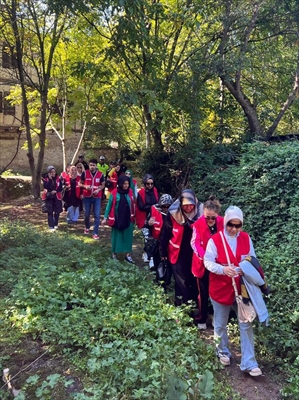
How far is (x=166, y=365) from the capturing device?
3.57 meters

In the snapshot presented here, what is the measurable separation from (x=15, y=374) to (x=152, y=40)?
845 cm

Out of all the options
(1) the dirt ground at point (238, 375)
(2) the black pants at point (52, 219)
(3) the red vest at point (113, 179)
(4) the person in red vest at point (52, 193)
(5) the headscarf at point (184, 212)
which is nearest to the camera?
(1) the dirt ground at point (238, 375)

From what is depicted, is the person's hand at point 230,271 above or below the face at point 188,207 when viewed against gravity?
below

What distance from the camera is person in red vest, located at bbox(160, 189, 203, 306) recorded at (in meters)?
5.14

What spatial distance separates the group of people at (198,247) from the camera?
3973 mm

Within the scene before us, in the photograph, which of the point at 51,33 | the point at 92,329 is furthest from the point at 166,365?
the point at 51,33

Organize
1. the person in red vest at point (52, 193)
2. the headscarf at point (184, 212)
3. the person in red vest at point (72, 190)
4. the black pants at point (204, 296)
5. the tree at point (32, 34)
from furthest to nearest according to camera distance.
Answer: the tree at point (32, 34), the person in red vest at point (72, 190), the person in red vest at point (52, 193), the headscarf at point (184, 212), the black pants at point (204, 296)

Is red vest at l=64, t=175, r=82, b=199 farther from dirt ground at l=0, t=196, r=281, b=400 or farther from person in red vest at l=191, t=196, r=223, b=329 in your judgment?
dirt ground at l=0, t=196, r=281, b=400

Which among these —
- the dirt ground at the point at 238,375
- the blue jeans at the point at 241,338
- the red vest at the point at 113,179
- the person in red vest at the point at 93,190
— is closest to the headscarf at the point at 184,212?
the blue jeans at the point at 241,338

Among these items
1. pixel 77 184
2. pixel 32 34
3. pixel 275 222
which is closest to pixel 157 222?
pixel 275 222

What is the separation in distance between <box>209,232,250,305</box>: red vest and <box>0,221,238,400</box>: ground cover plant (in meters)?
0.61

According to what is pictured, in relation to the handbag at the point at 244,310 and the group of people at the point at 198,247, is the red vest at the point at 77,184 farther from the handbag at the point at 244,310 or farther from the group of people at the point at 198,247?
the handbag at the point at 244,310

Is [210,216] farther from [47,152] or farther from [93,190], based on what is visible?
[47,152]

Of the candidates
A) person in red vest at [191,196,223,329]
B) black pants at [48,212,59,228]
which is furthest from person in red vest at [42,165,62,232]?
person in red vest at [191,196,223,329]
